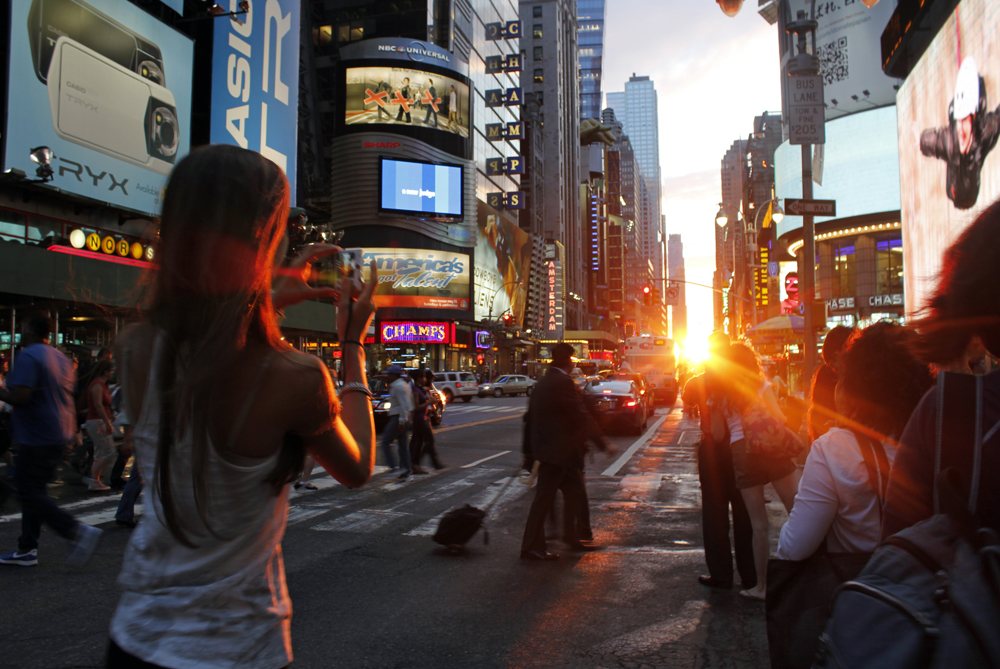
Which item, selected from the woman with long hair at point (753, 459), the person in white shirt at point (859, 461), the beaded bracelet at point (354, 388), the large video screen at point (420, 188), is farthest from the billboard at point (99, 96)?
the large video screen at point (420, 188)

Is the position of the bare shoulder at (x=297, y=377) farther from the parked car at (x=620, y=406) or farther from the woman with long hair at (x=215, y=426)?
the parked car at (x=620, y=406)

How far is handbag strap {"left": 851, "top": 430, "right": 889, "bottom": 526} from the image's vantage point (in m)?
2.73

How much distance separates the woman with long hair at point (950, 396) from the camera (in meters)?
1.25

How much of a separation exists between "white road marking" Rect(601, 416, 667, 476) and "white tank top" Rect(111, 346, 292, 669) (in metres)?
10.9

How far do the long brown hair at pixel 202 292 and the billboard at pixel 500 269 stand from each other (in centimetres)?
6250

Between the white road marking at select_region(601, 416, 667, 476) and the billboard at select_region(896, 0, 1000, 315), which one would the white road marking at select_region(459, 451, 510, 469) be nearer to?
the white road marking at select_region(601, 416, 667, 476)

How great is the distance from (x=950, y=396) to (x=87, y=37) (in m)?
28.3

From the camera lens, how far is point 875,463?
273 centimetres

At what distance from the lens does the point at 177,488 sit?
150 cm

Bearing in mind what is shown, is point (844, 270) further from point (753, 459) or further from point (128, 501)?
point (128, 501)

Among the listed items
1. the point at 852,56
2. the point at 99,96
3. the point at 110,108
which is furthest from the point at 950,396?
the point at 852,56

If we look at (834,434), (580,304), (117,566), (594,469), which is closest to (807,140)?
(594,469)

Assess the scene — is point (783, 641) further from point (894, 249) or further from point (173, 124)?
point (894, 249)

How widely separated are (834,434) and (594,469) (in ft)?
32.8
